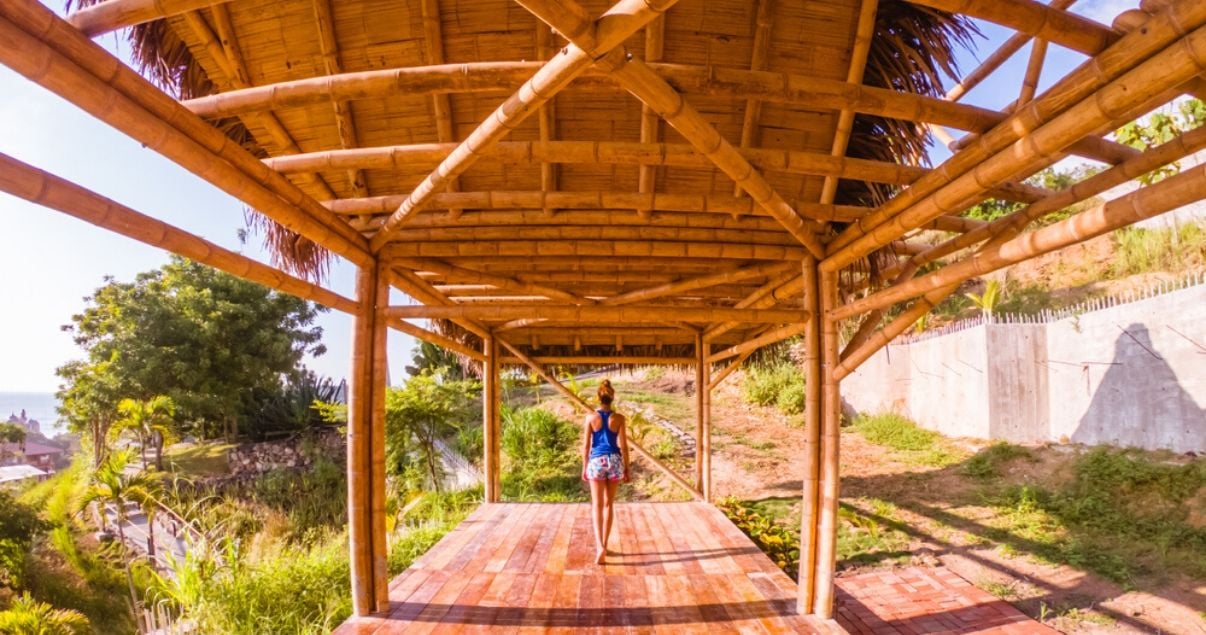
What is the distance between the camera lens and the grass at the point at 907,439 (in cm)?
897

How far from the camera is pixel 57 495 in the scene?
1388cm

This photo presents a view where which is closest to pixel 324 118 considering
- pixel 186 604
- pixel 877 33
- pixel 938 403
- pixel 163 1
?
pixel 163 1

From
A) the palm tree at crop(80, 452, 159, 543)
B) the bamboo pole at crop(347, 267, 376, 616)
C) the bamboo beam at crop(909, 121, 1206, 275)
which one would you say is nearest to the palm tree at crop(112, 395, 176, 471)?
the palm tree at crop(80, 452, 159, 543)

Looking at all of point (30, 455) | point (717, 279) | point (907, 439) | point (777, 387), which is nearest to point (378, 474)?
point (717, 279)

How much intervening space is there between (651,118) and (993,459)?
814 cm

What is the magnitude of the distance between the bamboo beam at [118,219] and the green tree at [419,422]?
8576mm

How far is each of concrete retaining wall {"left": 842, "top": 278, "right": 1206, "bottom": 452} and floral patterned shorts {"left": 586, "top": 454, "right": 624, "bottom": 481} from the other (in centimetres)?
681

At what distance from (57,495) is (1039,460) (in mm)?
19117

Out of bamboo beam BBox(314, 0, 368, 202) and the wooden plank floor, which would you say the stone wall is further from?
bamboo beam BBox(314, 0, 368, 202)

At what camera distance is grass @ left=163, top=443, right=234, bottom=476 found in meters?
14.9

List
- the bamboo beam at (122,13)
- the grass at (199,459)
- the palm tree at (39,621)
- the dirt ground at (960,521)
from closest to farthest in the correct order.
A: the bamboo beam at (122,13), the dirt ground at (960,521), the palm tree at (39,621), the grass at (199,459)

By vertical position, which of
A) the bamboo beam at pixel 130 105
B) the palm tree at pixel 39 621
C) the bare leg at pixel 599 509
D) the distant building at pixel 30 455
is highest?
the bamboo beam at pixel 130 105

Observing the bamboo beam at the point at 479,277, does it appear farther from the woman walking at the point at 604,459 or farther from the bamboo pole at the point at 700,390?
the bamboo pole at the point at 700,390

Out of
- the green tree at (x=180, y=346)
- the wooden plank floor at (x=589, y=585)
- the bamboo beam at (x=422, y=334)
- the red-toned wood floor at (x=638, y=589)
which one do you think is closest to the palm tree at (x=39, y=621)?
the red-toned wood floor at (x=638, y=589)
